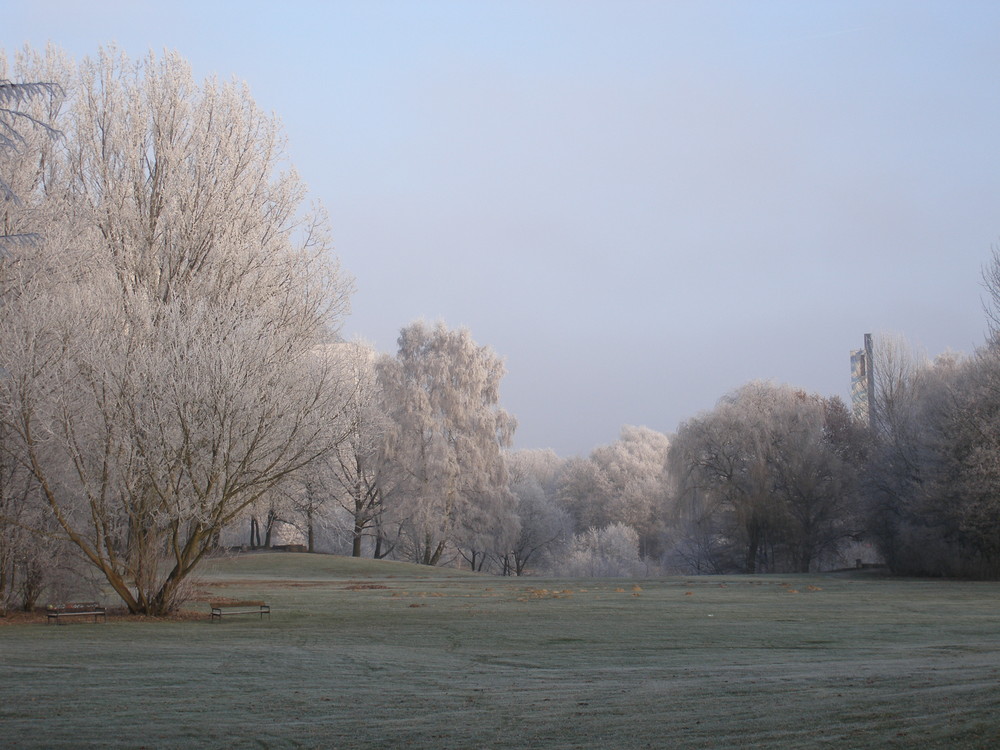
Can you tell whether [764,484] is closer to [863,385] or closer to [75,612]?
[863,385]

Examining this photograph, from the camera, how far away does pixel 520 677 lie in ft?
39.8

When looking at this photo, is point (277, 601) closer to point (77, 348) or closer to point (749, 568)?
point (77, 348)

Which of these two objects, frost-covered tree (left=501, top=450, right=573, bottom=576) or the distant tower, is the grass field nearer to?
the distant tower

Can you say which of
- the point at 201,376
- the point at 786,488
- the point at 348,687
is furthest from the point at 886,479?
the point at 348,687

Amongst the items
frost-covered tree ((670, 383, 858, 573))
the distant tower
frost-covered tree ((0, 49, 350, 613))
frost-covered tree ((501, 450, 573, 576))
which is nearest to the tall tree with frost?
frost-covered tree ((501, 450, 573, 576))

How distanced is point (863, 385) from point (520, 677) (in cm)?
5942

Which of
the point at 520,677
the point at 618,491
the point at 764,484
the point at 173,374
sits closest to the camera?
the point at 520,677

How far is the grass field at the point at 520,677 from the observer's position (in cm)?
812

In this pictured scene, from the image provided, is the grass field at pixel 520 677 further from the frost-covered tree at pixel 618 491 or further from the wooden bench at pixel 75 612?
the frost-covered tree at pixel 618 491

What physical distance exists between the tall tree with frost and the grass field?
24.5 m

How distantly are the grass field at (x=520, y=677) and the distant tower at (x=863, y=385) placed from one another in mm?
29391

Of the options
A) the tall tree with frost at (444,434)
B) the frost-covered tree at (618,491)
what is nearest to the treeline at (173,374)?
the tall tree with frost at (444,434)

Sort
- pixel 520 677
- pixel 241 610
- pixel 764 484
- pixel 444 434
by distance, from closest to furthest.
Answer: pixel 520 677
pixel 241 610
pixel 764 484
pixel 444 434

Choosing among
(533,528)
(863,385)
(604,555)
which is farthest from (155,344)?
(863,385)
